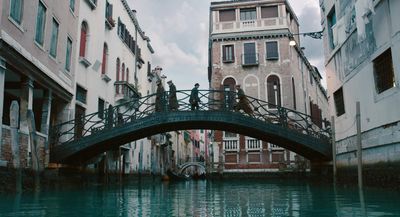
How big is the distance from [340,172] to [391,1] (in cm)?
493

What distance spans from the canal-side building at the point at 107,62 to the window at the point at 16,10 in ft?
11.3

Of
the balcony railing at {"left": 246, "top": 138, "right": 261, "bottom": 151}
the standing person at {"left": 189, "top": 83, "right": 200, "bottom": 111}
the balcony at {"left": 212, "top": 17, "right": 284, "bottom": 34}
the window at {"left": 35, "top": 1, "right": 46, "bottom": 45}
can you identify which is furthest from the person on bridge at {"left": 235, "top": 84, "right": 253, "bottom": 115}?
the balcony at {"left": 212, "top": 17, "right": 284, "bottom": 34}

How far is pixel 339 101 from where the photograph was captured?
1123 centimetres

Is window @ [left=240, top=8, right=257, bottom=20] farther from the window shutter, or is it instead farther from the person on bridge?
the person on bridge

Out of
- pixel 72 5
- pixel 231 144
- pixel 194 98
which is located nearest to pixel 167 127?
pixel 194 98

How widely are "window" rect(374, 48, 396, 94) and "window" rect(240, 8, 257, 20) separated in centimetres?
1575

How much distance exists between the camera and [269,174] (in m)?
21.0

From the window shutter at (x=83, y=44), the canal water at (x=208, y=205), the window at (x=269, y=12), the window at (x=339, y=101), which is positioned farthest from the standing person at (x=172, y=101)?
the window at (x=269, y=12)

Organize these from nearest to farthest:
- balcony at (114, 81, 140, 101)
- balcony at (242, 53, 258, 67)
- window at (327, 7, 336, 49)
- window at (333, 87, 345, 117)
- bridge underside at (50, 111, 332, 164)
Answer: bridge underside at (50, 111, 332, 164) → window at (333, 87, 345, 117) → window at (327, 7, 336, 49) → balcony at (114, 81, 140, 101) → balcony at (242, 53, 258, 67)

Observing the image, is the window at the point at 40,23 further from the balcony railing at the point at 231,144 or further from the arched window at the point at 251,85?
the arched window at the point at 251,85

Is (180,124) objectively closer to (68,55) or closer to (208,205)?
(68,55)

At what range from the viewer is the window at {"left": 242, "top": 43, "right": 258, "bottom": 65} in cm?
2303

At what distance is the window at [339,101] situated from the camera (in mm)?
10984

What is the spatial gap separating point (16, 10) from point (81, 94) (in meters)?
5.00
